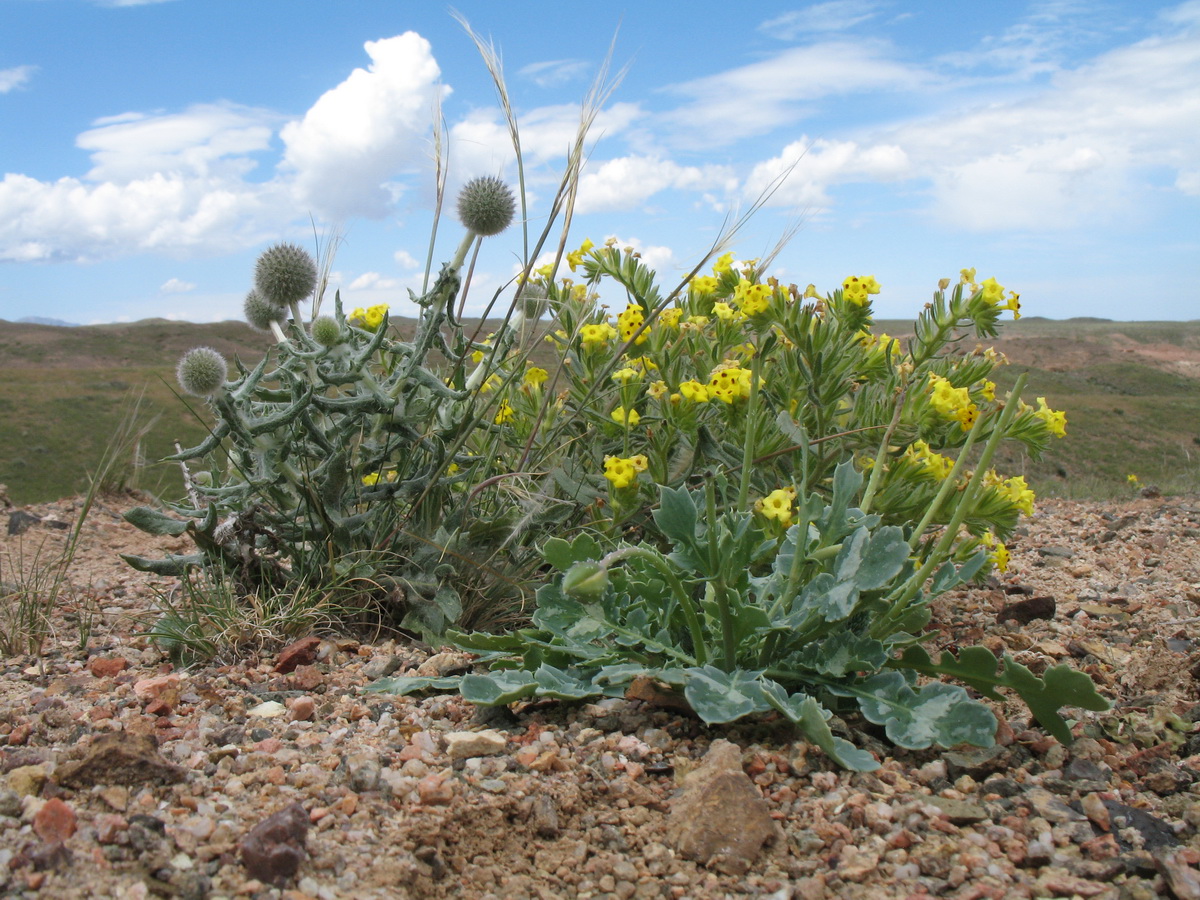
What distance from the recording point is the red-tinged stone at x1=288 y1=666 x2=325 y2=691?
9.01ft

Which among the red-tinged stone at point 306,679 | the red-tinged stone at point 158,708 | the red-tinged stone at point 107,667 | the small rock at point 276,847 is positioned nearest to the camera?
the small rock at point 276,847

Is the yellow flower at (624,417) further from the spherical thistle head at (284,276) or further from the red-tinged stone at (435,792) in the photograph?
the red-tinged stone at (435,792)

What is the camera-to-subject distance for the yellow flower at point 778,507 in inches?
113

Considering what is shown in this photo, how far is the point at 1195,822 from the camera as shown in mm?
1943

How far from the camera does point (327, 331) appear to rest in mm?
3346

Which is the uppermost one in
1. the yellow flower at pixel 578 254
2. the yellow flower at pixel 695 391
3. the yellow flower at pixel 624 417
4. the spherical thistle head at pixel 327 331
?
the yellow flower at pixel 578 254

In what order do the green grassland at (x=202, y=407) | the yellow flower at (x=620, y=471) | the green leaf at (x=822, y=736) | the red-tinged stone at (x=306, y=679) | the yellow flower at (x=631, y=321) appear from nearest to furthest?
the green leaf at (x=822, y=736) → the red-tinged stone at (x=306, y=679) → the yellow flower at (x=620, y=471) → the yellow flower at (x=631, y=321) → the green grassland at (x=202, y=407)

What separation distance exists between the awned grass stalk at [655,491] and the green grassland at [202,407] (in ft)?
5.03

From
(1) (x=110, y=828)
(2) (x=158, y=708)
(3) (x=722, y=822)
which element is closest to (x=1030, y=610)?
(3) (x=722, y=822)

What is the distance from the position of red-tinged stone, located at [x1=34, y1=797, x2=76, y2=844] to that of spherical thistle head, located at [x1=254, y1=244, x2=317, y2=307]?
2.41 meters

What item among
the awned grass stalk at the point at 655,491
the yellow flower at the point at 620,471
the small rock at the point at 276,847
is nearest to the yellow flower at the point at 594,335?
the awned grass stalk at the point at 655,491

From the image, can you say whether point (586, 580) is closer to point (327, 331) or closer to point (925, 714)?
point (925, 714)

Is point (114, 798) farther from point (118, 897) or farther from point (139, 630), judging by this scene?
point (139, 630)

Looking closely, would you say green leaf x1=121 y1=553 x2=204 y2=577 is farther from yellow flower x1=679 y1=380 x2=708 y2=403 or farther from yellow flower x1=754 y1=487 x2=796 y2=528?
yellow flower x1=754 y1=487 x2=796 y2=528
